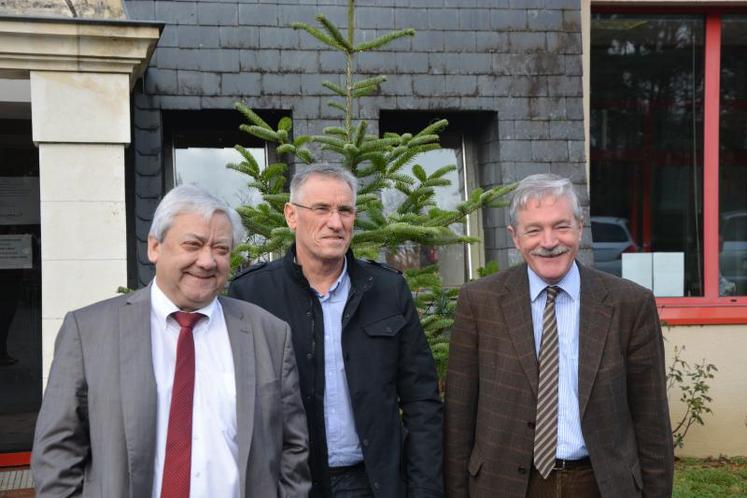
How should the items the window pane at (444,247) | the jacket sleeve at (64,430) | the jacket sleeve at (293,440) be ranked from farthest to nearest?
1. the window pane at (444,247)
2. the jacket sleeve at (293,440)
3. the jacket sleeve at (64,430)

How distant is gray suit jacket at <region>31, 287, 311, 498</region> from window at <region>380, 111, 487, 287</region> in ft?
14.7

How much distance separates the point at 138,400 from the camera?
→ 2.73 m

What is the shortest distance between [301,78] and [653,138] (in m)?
3.14

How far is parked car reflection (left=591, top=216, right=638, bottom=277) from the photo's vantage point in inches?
314

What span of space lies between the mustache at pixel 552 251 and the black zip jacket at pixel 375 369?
0.54 meters

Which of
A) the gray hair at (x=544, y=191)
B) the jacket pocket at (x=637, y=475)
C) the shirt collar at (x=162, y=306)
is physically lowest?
the jacket pocket at (x=637, y=475)

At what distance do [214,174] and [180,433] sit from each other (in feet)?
15.4

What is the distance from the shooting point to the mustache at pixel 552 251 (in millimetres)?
3275

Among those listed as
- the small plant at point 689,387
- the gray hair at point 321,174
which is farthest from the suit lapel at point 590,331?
the small plant at point 689,387

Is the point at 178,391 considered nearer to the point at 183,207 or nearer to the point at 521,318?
the point at 183,207

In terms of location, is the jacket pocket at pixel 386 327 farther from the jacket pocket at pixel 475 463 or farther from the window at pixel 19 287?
the window at pixel 19 287

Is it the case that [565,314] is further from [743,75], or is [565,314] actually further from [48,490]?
[743,75]

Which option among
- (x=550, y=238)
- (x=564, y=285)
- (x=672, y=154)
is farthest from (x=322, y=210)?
(x=672, y=154)

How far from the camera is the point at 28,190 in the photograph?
7.70 meters
